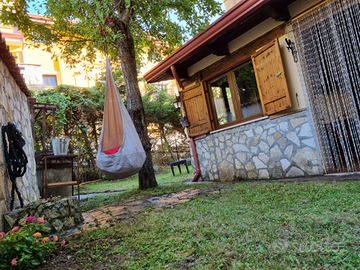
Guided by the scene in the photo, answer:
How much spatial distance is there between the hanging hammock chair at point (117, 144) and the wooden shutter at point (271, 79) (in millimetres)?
1895

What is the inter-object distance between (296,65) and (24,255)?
11.3 ft

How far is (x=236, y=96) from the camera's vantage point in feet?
14.5

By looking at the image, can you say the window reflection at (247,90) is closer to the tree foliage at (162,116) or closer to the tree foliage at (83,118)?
the tree foliage at (83,118)

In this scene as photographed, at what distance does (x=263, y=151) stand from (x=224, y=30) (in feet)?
5.92

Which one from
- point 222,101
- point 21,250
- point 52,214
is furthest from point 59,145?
point 222,101

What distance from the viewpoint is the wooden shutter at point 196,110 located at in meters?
4.80

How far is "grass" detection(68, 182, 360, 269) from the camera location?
121cm

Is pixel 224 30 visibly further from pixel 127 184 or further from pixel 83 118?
pixel 83 118

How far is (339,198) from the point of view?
6.66 ft

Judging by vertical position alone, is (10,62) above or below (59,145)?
above

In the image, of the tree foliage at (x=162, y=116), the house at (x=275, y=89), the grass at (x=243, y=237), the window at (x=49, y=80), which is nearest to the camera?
the grass at (x=243, y=237)

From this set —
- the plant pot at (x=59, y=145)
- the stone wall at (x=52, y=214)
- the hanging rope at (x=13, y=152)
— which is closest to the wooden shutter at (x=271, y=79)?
the stone wall at (x=52, y=214)

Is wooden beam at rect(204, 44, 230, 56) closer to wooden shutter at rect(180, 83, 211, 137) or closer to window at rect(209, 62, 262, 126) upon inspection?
window at rect(209, 62, 262, 126)

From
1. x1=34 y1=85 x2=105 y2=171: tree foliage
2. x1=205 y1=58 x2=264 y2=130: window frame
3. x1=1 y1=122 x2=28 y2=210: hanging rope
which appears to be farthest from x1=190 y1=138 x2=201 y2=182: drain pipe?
x1=34 y1=85 x2=105 y2=171: tree foliage
